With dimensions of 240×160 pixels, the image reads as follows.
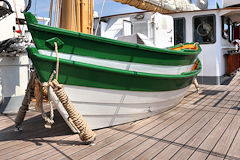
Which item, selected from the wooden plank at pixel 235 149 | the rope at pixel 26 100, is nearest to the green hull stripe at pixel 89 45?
the rope at pixel 26 100

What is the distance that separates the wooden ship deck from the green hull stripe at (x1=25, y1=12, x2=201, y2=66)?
0.92 m

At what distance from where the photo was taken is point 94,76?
252 centimetres

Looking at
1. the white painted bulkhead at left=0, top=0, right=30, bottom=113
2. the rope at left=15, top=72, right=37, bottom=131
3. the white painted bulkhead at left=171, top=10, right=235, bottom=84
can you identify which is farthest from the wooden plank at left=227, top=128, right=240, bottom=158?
the white painted bulkhead at left=171, top=10, right=235, bottom=84

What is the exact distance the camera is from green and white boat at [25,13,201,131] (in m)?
2.30

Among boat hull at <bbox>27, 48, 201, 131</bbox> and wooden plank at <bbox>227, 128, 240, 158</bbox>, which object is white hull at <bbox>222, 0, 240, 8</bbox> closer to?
boat hull at <bbox>27, 48, 201, 131</bbox>

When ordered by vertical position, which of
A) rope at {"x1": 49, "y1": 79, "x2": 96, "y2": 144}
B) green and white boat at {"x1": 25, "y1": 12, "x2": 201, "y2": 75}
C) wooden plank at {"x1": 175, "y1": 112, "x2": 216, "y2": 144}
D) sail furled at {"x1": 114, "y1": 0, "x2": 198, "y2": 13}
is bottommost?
wooden plank at {"x1": 175, "y1": 112, "x2": 216, "y2": 144}

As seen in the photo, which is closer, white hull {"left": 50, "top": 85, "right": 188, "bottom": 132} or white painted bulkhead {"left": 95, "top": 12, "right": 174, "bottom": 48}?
white hull {"left": 50, "top": 85, "right": 188, "bottom": 132}

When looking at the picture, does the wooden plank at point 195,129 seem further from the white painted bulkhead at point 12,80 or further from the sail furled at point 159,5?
the sail furled at point 159,5

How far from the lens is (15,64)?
13.6 ft

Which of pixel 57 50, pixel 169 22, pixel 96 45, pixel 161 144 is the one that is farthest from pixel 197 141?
pixel 169 22

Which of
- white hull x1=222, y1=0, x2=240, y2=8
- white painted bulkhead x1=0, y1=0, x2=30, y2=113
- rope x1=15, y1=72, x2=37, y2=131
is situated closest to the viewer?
rope x1=15, y1=72, x2=37, y2=131

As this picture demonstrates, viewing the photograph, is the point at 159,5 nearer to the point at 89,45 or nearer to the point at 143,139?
the point at 89,45

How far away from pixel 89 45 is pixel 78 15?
1.10 m

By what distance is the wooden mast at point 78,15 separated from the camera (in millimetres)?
3293
